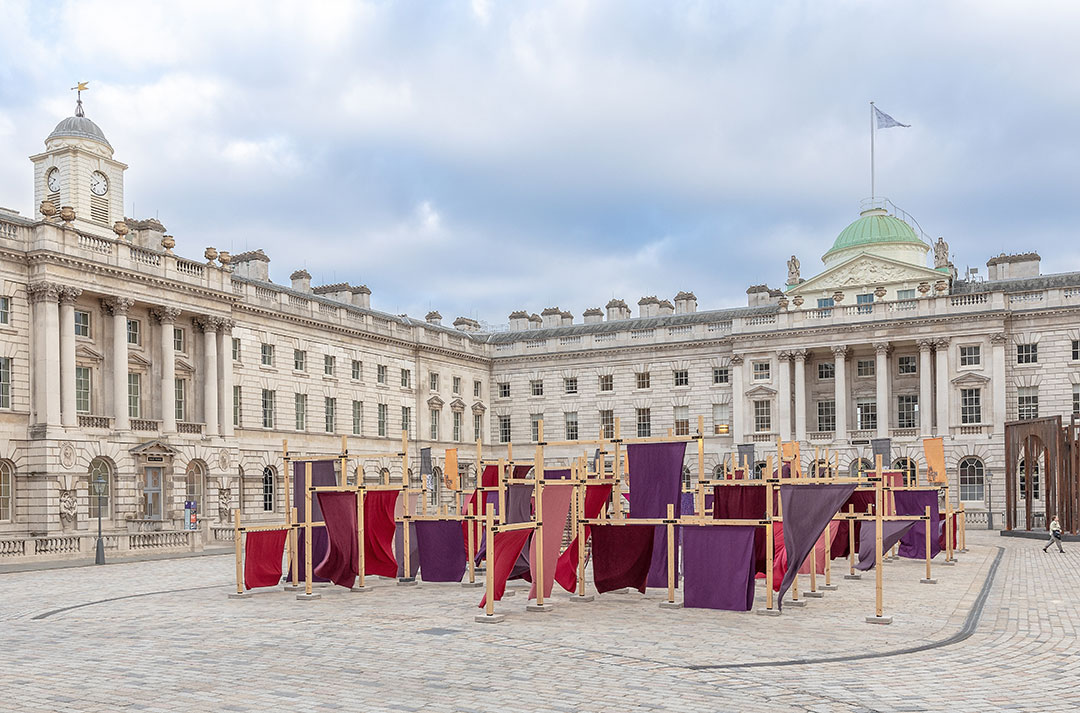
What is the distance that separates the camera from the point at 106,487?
43750 millimetres

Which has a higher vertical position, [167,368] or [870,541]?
[167,368]

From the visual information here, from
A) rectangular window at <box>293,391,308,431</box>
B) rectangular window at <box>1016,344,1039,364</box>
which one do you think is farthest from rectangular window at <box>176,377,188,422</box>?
rectangular window at <box>1016,344,1039,364</box>

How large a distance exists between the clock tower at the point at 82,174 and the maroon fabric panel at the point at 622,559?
3888 cm

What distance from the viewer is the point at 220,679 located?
1290 centimetres

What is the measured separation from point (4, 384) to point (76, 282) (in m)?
4.88

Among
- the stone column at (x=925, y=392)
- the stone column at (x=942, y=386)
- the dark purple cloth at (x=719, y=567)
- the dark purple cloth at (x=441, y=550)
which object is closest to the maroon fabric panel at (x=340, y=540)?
the dark purple cloth at (x=441, y=550)

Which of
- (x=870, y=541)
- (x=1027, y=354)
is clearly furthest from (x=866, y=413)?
(x=870, y=541)

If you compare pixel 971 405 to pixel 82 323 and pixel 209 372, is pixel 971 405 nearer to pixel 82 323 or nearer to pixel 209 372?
pixel 209 372

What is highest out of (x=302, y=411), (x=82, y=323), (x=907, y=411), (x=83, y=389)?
(x=82, y=323)

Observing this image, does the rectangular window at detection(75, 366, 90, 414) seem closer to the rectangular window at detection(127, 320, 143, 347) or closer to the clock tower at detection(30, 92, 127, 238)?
the rectangular window at detection(127, 320, 143, 347)

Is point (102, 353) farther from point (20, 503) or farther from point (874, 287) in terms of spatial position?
point (874, 287)

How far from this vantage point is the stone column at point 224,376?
49594 mm

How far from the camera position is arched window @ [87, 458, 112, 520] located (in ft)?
141

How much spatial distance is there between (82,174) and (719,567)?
44.1 metres
